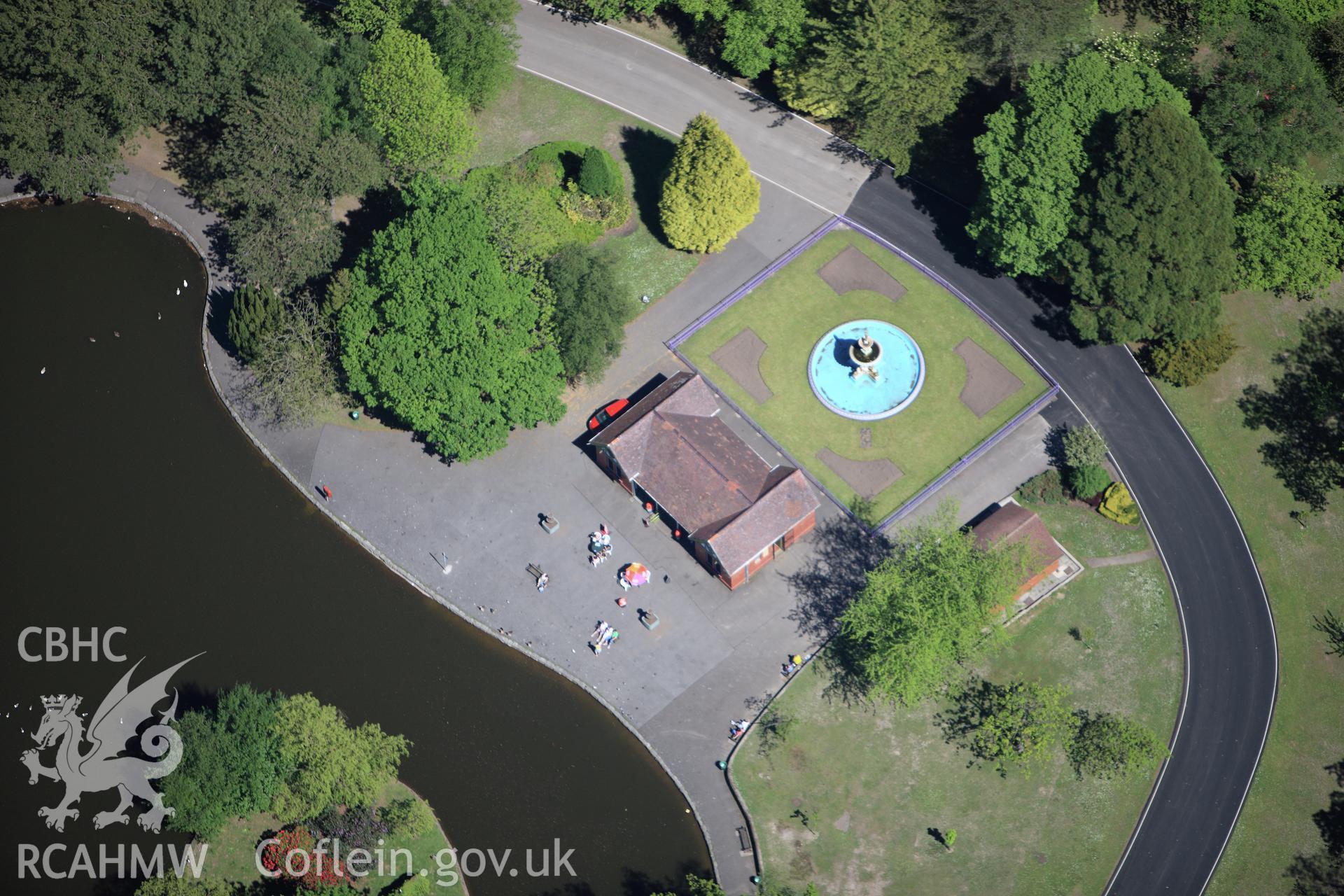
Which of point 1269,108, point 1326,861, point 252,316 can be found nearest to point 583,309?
point 252,316

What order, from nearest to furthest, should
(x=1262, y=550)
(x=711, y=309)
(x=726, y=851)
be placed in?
(x=726, y=851) < (x=1262, y=550) < (x=711, y=309)

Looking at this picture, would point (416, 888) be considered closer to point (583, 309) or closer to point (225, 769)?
point (225, 769)

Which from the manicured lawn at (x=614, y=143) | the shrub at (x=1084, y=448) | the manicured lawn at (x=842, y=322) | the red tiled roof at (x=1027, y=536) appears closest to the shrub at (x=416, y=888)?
the manicured lawn at (x=842, y=322)

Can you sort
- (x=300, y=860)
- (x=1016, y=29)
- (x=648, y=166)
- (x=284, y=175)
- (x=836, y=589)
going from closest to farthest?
(x=300, y=860) < (x=836, y=589) < (x=1016, y=29) < (x=284, y=175) < (x=648, y=166)

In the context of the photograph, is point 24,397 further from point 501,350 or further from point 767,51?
point 767,51

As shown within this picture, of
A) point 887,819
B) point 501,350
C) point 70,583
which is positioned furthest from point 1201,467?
point 70,583

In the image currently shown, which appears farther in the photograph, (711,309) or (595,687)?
(711,309)
